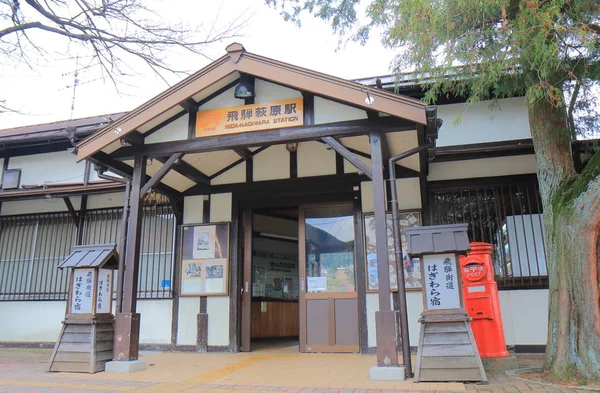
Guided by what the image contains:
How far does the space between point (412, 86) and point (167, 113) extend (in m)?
3.75

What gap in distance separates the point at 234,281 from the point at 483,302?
12.4ft

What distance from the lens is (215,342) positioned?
23.3 feet

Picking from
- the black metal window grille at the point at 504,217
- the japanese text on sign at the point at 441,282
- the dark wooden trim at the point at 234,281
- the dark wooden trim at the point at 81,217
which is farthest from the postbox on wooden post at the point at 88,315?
the black metal window grille at the point at 504,217

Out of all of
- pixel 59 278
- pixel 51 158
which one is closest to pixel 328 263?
pixel 59 278

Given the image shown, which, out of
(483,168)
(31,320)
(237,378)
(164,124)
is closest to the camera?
(237,378)

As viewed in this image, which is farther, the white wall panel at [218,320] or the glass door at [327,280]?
the white wall panel at [218,320]

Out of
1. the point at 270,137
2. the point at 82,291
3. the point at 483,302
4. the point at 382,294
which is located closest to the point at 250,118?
the point at 270,137

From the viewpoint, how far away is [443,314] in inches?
181

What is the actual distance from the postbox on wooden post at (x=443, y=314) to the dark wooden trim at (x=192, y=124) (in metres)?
2.98

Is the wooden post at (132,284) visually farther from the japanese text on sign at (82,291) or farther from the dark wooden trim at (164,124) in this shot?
the japanese text on sign at (82,291)

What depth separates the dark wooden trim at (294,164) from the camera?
7307 millimetres

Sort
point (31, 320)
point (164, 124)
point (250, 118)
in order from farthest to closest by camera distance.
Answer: point (31, 320)
point (164, 124)
point (250, 118)

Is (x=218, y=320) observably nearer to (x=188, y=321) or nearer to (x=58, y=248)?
(x=188, y=321)

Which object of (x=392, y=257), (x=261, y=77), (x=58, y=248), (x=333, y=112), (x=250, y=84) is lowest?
(x=392, y=257)
